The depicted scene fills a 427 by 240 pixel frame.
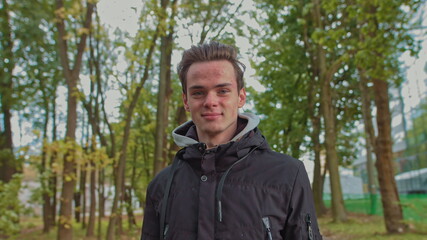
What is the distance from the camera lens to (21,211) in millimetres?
7383

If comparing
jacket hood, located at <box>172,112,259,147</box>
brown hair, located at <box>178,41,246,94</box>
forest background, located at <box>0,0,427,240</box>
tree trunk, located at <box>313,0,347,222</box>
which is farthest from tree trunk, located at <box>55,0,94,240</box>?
tree trunk, located at <box>313,0,347,222</box>

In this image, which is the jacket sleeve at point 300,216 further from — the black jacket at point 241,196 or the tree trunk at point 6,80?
the tree trunk at point 6,80

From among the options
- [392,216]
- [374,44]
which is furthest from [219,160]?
[392,216]

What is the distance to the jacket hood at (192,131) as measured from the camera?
226 centimetres

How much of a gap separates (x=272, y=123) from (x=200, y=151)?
663 inches

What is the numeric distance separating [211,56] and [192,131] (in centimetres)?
45

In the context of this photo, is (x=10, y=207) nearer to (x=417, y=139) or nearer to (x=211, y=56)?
(x=211, y=56)

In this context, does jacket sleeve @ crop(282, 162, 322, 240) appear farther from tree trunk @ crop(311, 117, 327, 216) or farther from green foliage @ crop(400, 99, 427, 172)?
green foliage @ crop(400, 99, 427, 172)

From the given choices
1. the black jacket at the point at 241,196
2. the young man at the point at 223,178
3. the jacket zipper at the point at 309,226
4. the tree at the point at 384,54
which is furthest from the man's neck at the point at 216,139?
the tree at the point at 384,54

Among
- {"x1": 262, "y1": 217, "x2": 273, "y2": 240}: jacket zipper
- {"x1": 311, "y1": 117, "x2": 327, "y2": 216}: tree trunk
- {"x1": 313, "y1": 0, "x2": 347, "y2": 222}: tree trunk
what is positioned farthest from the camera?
{"x1": 311, "y1": 117, "x2": 327, "y2": 216}: tree trunk

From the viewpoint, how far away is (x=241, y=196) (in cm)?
209

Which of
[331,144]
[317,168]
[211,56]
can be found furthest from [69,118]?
[317,168]

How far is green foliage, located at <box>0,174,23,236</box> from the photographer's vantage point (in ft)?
21.7

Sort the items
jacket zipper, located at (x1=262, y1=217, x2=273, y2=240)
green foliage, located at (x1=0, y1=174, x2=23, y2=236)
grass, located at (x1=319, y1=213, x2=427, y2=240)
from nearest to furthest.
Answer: jacket zipper, located at (x1=262, y1=217, x2=273, y2=240)
green foliage, located at (x1=0, y1=174, x2=23, y2=236)
grass, located at (x1=319, y1=213, x2=427, y2=240)
